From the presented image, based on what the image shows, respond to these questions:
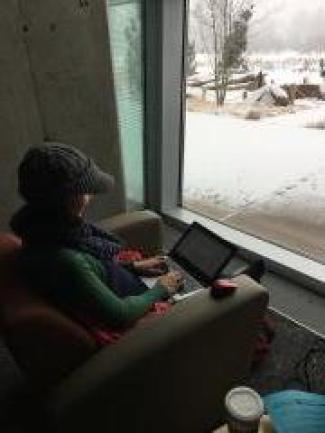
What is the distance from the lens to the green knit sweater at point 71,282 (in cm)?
135

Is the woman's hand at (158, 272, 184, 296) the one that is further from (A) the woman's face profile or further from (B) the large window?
(B) the large window

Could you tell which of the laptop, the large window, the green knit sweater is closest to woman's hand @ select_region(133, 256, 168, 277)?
the laptop

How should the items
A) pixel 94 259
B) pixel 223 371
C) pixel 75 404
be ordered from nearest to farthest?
pixel 75 404, pixel 94 259, pixel 223 371

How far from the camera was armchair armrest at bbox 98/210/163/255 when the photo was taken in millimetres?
2057

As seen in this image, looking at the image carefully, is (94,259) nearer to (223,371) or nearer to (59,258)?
(59,258)

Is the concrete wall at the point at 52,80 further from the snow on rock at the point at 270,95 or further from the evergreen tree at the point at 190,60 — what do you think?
the snow on rock at the point at 270,95

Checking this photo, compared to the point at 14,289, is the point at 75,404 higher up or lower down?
lower down

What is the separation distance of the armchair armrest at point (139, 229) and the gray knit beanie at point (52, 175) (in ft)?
2.15

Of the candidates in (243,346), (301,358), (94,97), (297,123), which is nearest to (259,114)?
(297,123)

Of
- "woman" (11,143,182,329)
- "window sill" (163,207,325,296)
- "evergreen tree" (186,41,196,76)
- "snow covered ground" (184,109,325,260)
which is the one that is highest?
"evergreen tree" (186,41,196,76)

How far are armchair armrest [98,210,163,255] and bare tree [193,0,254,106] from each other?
4.06 ft

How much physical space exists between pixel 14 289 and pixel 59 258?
15cm

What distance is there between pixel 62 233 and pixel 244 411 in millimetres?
671

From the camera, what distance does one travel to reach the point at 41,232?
4.52 ft
